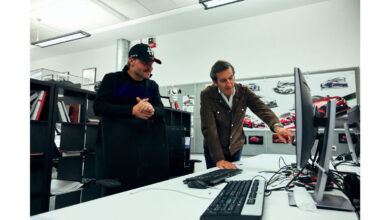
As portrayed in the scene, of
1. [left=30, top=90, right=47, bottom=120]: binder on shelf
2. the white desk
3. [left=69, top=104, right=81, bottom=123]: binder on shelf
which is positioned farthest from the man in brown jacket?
[left=69, top=104, right=81, bottom=123]: binder on shelf

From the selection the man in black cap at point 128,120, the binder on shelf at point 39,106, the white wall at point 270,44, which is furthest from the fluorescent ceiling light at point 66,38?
the man in black cap at point 128,120

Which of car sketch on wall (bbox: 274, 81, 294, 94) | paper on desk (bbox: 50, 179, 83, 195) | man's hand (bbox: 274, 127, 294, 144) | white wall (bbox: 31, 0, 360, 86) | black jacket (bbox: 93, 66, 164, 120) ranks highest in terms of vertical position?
white wall (bbox: 31, 0, 360, 86)

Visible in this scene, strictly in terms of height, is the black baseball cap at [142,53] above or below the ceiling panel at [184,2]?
below

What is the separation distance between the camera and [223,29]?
426 centimetres

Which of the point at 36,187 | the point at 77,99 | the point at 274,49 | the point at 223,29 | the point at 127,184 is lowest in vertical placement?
the point at 36,187

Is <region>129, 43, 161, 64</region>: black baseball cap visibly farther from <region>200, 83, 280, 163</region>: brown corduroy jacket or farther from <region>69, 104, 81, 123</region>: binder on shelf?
<region>69, 104, 81, 123</region>: binder on shelf

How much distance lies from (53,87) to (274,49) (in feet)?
10.5

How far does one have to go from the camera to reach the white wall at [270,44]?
3438mm

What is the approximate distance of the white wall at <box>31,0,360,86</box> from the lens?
3.44 metres

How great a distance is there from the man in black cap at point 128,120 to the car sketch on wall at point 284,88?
8.99 ft

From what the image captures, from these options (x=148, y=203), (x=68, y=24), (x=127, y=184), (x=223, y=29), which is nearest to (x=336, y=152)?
(x=223, y=29)

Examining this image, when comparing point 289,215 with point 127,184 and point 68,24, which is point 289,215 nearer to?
point 127,184

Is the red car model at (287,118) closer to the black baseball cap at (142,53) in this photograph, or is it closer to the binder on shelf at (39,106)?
the black baseball cap at (142,53)

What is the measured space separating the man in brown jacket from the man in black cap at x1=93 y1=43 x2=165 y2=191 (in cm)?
45
